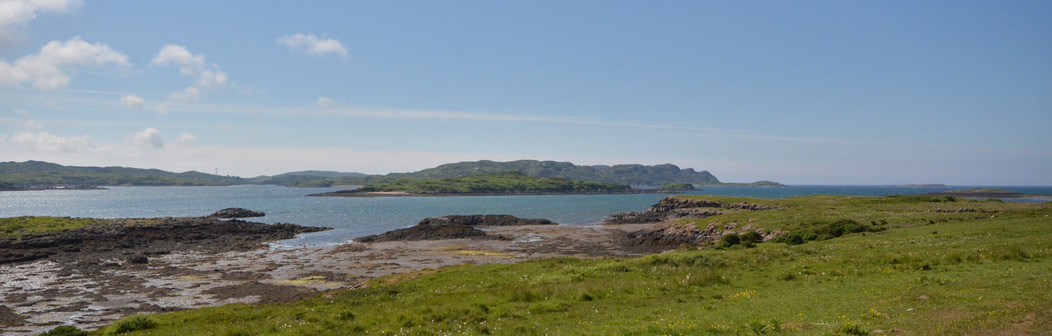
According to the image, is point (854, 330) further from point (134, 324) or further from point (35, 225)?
point (35, 225)

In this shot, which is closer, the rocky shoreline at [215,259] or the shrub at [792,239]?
the rocky shoreline at [215,259]

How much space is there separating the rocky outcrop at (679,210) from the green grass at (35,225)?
96757 mm

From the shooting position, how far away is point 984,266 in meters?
23.3

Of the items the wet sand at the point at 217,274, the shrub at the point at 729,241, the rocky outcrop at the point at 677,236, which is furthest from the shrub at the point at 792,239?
the wet sand at the point at 217,274

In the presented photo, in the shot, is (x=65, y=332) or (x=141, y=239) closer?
(x=65, y=332)

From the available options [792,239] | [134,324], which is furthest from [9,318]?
[792,239]

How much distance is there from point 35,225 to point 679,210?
124225mm

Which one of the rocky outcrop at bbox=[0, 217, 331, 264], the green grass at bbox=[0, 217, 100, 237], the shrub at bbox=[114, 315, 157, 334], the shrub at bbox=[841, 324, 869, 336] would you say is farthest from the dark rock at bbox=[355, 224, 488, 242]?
the shrub at bbox=[841, 324, 869, 336]

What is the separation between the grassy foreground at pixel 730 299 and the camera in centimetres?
1588

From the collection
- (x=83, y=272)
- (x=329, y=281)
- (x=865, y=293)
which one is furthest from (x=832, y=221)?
(x=83, y=272)

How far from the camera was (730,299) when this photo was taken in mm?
21875

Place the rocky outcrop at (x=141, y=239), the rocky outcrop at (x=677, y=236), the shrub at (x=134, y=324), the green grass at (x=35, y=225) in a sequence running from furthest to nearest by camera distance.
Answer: the green grass at (x=35, y=225) < the rocky outcrop at (x=677, y=236) < the rocky outcrop at (x=141, y=239) < the shrub at (x=134, y=324)

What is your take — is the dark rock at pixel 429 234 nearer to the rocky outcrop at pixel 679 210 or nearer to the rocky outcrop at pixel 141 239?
the rocky outcrop at pixel 141 239

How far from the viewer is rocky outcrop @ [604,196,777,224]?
360 ft
